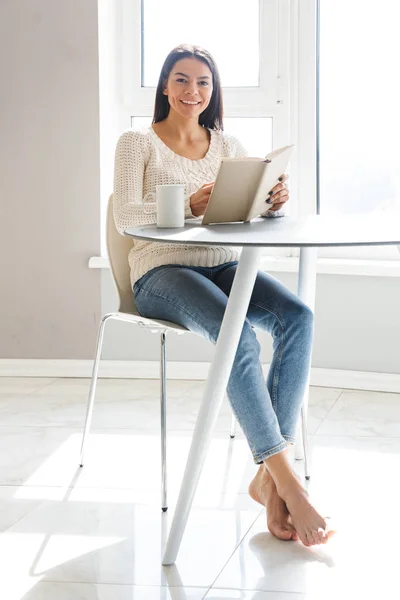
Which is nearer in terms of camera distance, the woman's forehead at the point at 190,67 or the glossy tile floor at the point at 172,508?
the glossy tile floor at the point at 172,508

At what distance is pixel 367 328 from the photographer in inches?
129

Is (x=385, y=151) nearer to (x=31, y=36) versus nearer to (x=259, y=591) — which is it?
(x=31, y=36)

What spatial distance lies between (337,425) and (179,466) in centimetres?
64

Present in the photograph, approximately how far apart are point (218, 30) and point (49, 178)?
0.88 meters

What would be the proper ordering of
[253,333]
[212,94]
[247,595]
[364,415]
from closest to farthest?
[247,595], [253,333], [212,94], [364,415]

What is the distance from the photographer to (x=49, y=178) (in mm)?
3416

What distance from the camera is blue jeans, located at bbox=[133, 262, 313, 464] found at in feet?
6.14

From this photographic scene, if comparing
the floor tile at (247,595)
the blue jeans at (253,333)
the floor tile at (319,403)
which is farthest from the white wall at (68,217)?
the floor tile at (247,595)

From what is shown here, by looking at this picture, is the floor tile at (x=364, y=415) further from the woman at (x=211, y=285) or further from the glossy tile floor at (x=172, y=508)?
the woman at (x=211, y=285)

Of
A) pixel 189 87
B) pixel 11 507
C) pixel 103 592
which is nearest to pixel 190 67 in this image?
pixel 189 87

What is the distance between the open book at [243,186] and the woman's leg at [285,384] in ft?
0.80

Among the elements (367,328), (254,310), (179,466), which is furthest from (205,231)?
(367,328)

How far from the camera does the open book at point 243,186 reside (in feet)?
5.91

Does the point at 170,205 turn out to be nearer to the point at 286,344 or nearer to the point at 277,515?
the point at 286,344
